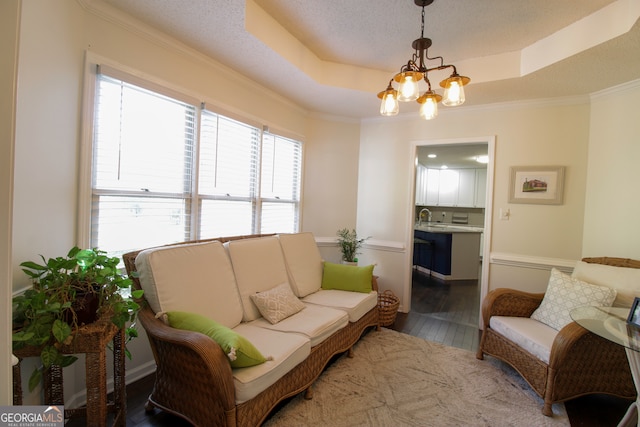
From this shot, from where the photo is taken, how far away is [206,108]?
2494 mm

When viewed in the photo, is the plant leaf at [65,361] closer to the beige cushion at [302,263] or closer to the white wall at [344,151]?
the white wall at [344,151]

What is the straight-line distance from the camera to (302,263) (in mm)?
2900

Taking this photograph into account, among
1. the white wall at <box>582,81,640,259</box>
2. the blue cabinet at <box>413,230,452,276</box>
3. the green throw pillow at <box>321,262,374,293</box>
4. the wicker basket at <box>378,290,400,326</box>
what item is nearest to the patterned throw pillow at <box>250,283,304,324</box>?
the green throw pillow at <box>321,262,374,293</box>

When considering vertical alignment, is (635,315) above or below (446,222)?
below

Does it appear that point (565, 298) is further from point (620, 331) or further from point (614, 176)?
point (614, 176)

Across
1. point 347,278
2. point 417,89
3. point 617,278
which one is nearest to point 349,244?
point 347,278

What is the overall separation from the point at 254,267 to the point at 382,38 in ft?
7.28

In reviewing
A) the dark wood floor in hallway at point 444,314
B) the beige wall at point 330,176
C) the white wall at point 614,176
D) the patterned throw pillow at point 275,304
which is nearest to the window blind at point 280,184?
the beige wall at point 330,176

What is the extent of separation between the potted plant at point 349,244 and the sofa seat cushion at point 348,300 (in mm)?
823

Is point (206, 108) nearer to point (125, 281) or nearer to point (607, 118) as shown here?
point (125, 281)

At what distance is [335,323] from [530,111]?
306 cm

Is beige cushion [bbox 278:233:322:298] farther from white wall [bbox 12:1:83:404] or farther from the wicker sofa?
white wall [bbox 12:1:83:404]

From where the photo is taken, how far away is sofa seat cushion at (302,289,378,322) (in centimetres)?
253

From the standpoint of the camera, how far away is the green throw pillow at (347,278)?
2971 millimetres
